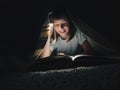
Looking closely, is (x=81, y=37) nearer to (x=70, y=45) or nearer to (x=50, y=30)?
(x=70, y=45)

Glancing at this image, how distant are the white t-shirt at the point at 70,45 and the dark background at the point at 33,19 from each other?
0.29 metres

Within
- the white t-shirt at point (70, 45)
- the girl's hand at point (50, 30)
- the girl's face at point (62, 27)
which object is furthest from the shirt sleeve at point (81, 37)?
the girl's hand at point (50, 30)

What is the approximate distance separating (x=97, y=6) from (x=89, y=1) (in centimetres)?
13

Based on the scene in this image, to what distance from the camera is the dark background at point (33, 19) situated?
4062 millimetres

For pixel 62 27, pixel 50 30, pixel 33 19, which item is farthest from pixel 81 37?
pixel 33 19

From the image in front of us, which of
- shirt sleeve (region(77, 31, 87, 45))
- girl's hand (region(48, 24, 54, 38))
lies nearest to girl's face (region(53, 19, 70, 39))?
girl's hand (region(48, 24, 54, 38))

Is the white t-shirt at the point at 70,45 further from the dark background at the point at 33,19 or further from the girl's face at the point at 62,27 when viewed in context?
the dark background at the point at 33,19

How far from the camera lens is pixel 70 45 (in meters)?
3.93

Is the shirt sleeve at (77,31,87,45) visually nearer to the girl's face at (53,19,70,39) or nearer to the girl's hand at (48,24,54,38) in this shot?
the girl's face at (53,19,70,39)

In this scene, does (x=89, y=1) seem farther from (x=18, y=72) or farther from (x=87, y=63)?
(x=18, y=72)

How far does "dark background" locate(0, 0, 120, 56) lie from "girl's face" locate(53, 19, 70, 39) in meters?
0.24

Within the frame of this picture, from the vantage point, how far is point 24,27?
4.41 meters

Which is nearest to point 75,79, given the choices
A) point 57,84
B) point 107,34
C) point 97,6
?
point 57,84

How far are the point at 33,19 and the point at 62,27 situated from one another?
585 mm
